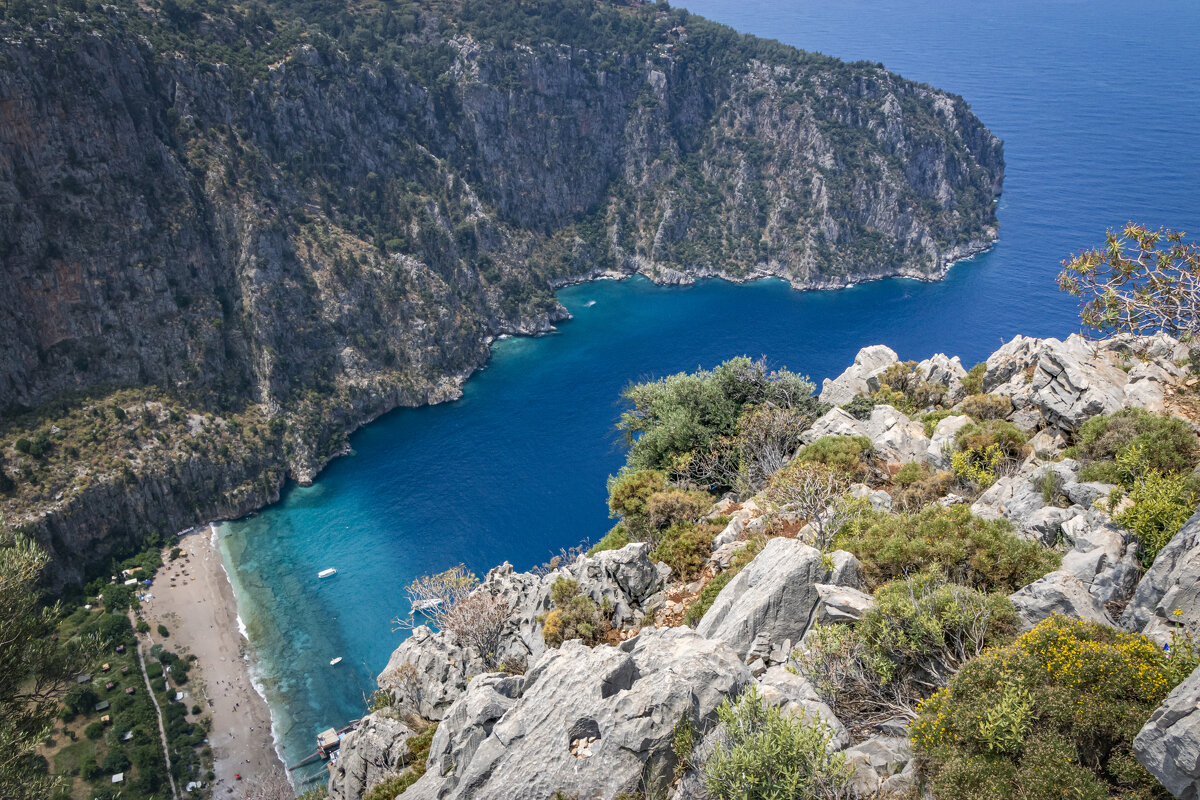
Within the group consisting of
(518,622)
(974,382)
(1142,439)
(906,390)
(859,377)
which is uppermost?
(1142,439)

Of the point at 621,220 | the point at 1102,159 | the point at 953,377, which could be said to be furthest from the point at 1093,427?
the point at 1102,159

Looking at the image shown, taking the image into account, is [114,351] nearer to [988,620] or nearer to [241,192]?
[241,192]

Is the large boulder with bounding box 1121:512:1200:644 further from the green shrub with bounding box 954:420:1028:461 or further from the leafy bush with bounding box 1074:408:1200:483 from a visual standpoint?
the green shrub with bounding box 954:420:1028:461

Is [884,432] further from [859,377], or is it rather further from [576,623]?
[576,623]

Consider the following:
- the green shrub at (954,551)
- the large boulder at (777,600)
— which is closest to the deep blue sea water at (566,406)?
the green shrub at (954,551)

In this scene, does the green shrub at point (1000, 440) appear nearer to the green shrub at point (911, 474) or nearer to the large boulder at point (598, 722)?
the green shrub at point (911, 474)

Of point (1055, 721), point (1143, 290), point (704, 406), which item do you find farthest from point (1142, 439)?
point (704, 406)
